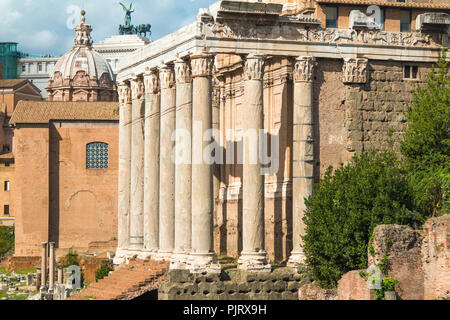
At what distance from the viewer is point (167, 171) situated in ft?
99.5

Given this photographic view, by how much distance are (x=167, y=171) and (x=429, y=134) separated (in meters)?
8.02

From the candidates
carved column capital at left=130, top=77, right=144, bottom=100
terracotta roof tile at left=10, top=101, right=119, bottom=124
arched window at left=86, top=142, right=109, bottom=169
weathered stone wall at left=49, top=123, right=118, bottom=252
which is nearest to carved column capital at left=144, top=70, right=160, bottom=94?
carved column capital at left=130, top=77, right=144, bottom=100

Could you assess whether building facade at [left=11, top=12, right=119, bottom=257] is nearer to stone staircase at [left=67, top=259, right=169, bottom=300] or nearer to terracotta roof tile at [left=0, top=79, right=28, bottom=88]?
stone staircase at [left=67, top=259, right=169, bottom=300]

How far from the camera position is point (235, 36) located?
28.3 metres

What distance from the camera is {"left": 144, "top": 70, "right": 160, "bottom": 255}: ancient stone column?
3159cm

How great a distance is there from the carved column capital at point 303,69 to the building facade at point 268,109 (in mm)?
31

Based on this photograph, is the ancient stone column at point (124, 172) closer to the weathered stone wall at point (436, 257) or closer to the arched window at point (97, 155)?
the weathered stone wall at point (436, 257)

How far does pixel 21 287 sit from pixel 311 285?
22736 mm

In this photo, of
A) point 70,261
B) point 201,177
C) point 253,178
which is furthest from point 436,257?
point 70,261

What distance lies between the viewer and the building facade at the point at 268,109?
2794 cm

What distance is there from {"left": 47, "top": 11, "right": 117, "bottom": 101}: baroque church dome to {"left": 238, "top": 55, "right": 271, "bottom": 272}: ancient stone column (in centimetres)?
5213

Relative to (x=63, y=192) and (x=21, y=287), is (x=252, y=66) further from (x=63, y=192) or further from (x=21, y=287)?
(x=63, y=192)

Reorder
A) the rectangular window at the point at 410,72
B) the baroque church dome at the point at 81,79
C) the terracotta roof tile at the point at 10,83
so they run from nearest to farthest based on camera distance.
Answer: the rectangular window at the point at 410,72
the baroque church dome at the point at 81,79
the terracotta roof tile at the point at 10,83

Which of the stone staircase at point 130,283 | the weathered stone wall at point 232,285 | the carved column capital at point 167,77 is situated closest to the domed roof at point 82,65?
the carved column capital at point 167,77
